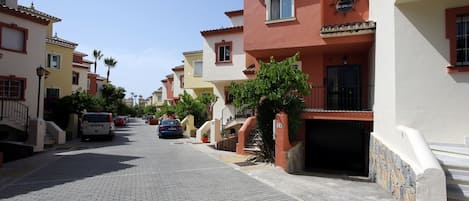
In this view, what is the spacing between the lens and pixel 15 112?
19.3m

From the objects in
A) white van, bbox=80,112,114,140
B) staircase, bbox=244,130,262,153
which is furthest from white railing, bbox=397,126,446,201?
white van, bbox=80,112,114,140

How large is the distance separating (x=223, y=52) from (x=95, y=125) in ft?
36.5

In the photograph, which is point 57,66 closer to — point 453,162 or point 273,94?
point 273,94

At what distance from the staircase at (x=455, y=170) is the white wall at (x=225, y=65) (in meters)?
17.0

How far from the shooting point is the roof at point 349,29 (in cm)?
1351

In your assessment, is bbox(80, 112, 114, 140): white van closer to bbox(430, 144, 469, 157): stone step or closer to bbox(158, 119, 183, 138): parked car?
bbox(158, 119, 183, 138): parked car

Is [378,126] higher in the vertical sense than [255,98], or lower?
lower

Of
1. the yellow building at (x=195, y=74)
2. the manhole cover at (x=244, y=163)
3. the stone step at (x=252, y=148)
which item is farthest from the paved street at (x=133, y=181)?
the yellow building at (x=195, y=74)

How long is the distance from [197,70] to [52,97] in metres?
13.5

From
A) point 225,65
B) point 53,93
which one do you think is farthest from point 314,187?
point 53,93

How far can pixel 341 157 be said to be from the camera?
1639 cm

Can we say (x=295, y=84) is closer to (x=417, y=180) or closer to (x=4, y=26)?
(x=417, y=180)

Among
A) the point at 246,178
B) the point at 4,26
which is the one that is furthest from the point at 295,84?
the point at 4,26

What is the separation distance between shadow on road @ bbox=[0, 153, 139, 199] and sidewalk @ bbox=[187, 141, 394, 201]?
5.31m
